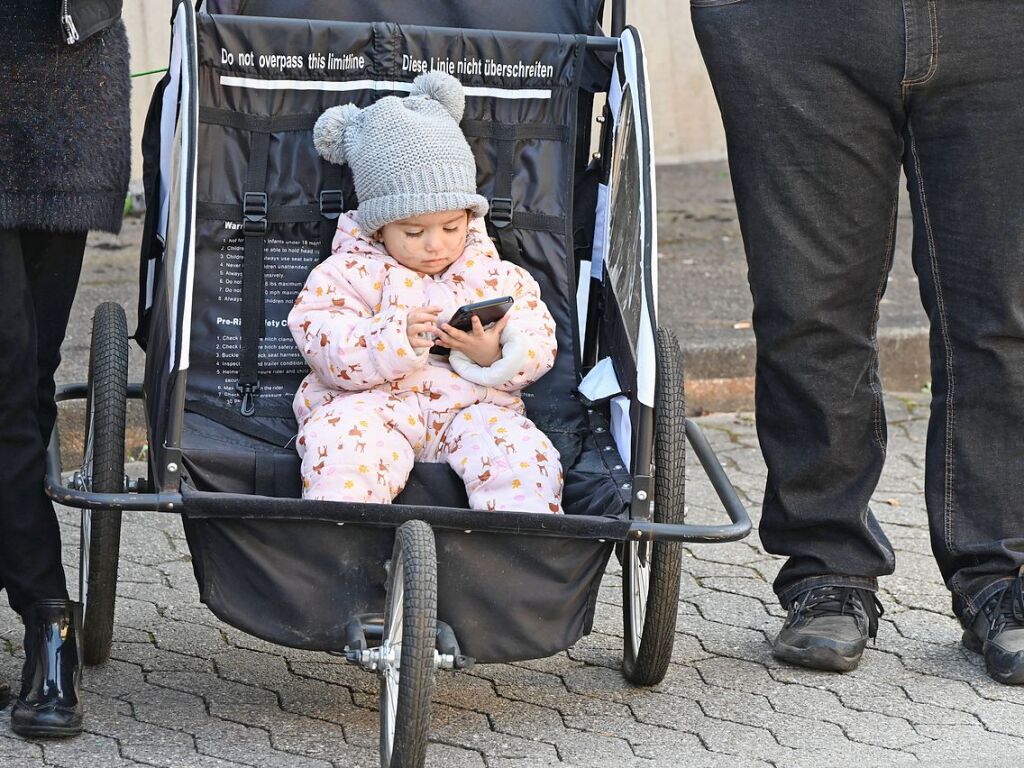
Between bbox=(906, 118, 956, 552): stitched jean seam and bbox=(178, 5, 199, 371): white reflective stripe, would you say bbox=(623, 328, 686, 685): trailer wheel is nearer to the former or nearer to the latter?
bbox=(906, 118, 956, 552): stitched jean seam

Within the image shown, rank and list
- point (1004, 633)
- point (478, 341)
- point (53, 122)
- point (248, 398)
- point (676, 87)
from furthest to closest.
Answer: point (676, 87), point (248, 398), point (1004, 633), point (478, 341), point (53, 122)

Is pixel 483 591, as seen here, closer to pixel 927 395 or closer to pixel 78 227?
pixel 78 227

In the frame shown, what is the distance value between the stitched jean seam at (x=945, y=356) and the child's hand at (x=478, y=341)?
0.96 meters

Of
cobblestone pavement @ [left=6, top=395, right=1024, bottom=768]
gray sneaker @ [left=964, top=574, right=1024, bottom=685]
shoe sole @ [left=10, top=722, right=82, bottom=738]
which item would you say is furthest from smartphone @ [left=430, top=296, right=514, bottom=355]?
gray sneaker @ [left=964, top=574, right=1024, bottom=685]

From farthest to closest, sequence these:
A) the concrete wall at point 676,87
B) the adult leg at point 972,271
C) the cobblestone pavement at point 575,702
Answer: the concrete wall at point 676,87, the adult leg at point 972,271, the cobblestone pavement at point 575,702

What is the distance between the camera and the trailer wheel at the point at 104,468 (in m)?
2.98

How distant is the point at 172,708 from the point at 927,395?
3.51 meters

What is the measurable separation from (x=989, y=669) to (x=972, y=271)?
89 cm

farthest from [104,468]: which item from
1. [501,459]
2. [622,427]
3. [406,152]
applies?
[622,427]

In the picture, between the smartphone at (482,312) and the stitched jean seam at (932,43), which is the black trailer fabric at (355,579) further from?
the stitched jean seam at (932,43)

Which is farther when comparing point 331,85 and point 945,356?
point 331,85

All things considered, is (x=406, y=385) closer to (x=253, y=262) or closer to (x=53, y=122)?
(x=253, y=262)

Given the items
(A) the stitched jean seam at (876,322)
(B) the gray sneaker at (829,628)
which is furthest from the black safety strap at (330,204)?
(B) the gray sneaker at (829,628)

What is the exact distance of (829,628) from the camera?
3420 mm
